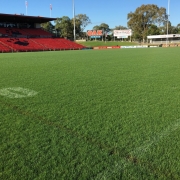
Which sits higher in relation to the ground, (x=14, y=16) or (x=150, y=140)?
(x=14, y=16)

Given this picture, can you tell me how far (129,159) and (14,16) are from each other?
141ft

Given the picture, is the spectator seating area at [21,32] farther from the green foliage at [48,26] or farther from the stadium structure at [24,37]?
the green foliage at [48,26]

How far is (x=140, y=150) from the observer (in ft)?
6.82

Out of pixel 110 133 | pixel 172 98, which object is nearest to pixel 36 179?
pixel 110 133

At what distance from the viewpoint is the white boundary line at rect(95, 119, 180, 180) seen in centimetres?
174

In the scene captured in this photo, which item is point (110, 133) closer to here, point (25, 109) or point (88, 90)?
point (25, 109)

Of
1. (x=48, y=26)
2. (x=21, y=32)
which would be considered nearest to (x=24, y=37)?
(x=21, y=32)

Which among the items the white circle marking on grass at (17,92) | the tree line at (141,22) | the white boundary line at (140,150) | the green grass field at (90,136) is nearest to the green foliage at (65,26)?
the tree line at (141,22)

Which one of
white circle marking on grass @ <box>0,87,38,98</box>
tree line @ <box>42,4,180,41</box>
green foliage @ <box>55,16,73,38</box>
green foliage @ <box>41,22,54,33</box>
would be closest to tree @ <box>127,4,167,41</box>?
tree line @ <box>42,4,180,41</box>

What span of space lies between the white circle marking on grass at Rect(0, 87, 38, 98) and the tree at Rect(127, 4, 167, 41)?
68.6 meters

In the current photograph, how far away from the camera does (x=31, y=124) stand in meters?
2.73

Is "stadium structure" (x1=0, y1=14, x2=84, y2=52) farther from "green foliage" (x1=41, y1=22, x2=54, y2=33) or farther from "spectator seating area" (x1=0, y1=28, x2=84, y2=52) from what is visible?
"green foliage" (x1=41, y1=22, x2=54, y2=33)

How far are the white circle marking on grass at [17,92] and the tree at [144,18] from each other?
225ft

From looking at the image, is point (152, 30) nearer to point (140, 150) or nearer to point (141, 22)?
point (141, 22)
